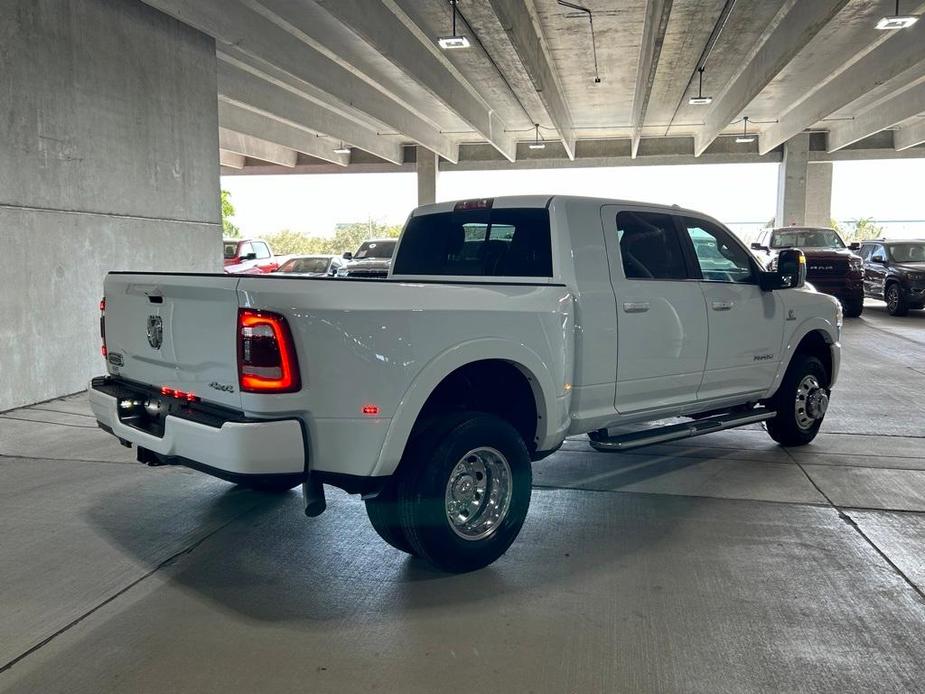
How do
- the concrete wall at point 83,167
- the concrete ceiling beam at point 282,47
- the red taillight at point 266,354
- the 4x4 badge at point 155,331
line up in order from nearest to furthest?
the red taillight at point 266,354
the 4x4 badge at point 155,331
the concrete wall at point 83,167
the concrete ceiling beam at point 282,47

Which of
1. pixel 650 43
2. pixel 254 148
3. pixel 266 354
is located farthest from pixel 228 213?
pixel 266 354

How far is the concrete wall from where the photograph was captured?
8070 mm

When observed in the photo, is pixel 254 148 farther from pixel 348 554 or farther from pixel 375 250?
pixel 348 554

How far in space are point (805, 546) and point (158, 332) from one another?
3744 mm

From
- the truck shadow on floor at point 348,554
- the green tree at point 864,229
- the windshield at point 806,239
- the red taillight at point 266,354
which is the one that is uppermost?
the green tree at point 864,229

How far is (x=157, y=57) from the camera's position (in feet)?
33.8

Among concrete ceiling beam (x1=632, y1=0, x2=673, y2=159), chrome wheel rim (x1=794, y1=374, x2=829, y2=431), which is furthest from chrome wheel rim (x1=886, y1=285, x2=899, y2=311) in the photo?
chrome wheel rim (x1=794, y1=374, x2=829, y2=431)

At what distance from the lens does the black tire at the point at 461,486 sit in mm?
3678

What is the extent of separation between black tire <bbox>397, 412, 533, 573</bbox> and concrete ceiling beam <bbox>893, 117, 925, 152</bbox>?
91.1 ft

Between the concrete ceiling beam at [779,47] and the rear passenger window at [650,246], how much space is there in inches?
334

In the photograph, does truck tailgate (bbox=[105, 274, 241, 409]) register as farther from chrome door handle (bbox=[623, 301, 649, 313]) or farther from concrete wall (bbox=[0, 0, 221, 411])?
concrete wall (bbox=[0, 0, 221, 411])

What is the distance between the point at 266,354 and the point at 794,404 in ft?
15.9

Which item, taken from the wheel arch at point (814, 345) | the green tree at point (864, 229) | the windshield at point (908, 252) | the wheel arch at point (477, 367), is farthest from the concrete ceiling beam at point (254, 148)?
the green tree at point (864, 229)

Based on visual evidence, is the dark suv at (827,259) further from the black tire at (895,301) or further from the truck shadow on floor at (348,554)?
the truck shadow on floor at (348,554)
